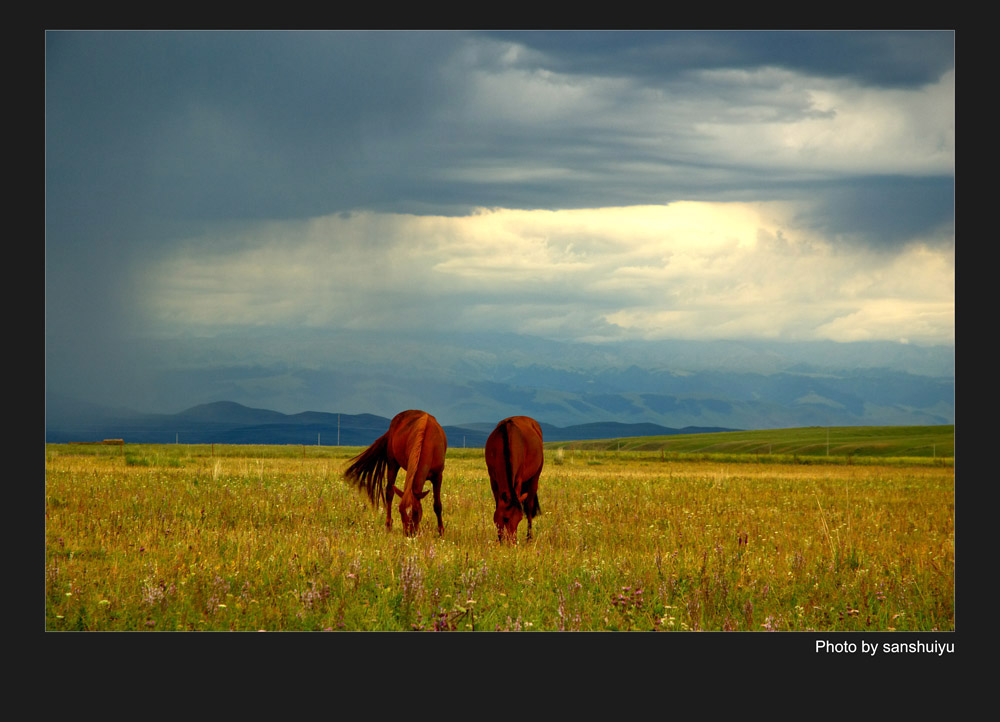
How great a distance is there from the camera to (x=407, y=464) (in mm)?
15391

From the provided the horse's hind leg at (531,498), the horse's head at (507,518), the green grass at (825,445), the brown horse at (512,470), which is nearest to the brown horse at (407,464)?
the brown horse at (512,470)

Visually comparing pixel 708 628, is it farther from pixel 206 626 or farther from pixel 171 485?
pixel 171 485

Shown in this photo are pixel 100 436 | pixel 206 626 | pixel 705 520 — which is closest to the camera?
pixel 206 626

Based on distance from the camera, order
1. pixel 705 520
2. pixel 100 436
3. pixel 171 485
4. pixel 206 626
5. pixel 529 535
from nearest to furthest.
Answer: pixel 206 626
pixel 529 535
pixel 705 520
pixel 171 485
pixel 100 436

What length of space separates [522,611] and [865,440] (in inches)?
5041

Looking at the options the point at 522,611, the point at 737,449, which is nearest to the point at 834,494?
the point at 522,611

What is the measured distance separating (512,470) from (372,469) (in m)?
4.24

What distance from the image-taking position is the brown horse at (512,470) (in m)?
→ 14.5

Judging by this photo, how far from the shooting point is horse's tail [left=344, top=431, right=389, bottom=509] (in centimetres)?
1725

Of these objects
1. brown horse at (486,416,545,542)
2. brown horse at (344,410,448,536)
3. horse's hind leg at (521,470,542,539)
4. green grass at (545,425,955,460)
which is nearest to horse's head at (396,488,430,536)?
brown horse at (344,410,448,536)

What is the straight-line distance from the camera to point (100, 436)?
5978 cm

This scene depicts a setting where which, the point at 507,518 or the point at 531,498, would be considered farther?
the point at 531,498

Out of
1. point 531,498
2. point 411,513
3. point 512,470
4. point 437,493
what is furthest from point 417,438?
point 531,498

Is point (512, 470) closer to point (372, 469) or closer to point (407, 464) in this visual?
point (407, 464)
